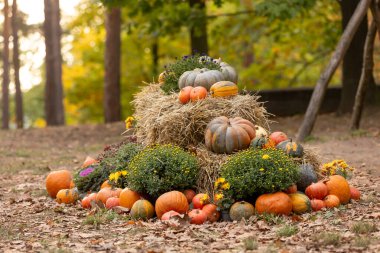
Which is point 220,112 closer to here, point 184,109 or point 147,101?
point 184,109

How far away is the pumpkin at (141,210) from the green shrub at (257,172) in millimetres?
874

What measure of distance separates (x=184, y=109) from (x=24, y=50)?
33.1 m

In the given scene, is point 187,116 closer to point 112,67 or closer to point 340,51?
point 340,51

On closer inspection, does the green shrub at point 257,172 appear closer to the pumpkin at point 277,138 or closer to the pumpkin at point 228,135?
the pumpkin at point 228,135

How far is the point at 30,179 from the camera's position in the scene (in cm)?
1052

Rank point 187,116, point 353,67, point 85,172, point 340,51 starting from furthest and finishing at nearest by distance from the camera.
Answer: point 353,67
point 340,51
point 85,172
point 187,116

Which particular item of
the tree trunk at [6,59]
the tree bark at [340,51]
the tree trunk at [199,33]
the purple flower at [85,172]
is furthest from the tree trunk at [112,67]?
the purple flower at [85,172]

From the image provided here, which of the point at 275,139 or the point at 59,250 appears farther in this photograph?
the point at 275,139

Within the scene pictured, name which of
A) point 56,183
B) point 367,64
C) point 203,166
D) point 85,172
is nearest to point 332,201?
point 203,166

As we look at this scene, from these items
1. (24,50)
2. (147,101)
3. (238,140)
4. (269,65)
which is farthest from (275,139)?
(24,50)

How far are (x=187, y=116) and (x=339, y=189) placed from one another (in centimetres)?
189

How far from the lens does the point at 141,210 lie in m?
7.05

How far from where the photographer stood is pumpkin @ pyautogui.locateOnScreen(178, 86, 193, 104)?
798cm

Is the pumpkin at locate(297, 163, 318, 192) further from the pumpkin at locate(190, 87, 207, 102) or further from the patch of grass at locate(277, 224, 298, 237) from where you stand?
the pumpkin at locate(190, 87, 207, 102)
